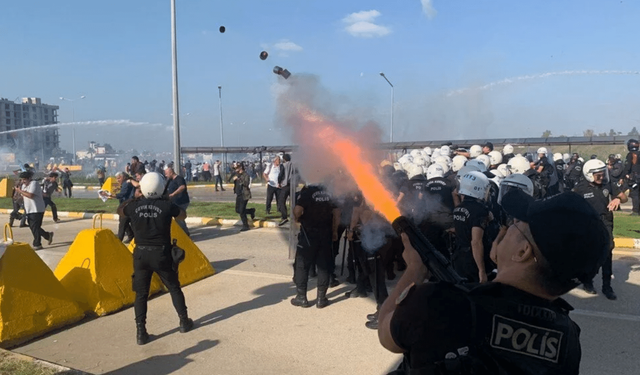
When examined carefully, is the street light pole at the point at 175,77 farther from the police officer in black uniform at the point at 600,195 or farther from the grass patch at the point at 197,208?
the police officer in black uniform at the point at 600,195

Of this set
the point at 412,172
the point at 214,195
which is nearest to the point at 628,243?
the point at 412,172

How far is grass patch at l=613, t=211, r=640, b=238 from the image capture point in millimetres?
10625

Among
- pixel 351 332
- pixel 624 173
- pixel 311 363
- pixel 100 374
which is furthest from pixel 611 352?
pixel 624 173

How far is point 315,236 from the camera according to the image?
6.19m

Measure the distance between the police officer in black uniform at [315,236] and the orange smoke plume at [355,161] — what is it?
154cm

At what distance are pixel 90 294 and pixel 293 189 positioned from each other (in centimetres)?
359

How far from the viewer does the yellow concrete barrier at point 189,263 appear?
289 inches

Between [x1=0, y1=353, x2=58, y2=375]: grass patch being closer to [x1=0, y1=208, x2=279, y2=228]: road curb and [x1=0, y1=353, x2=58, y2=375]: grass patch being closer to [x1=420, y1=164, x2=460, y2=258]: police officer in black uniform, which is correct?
[x1=420, y1=164, x2=460, y2=258]: police officer in black uniform

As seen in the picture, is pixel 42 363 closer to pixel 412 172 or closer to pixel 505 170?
pixel 412 172

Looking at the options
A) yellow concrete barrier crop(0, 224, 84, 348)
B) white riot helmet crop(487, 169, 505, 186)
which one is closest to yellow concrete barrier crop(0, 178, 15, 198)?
yellow concrete barrier crop(0, 224, 84, 348)

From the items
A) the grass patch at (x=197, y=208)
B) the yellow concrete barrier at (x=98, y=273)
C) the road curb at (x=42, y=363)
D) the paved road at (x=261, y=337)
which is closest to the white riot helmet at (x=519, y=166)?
the paved road at (x=261, y=337)

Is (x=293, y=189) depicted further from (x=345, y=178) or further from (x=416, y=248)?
(x=416, y=248)

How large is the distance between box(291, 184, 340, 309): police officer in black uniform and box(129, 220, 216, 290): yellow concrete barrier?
2.06m

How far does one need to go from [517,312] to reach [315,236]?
15.6 feet
